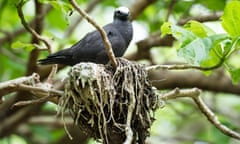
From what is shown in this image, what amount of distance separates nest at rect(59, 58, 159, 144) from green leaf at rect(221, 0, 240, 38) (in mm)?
540

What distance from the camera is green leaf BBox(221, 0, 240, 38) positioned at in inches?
86.1

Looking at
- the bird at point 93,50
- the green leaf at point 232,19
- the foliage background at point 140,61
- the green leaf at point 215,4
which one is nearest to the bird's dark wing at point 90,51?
the bird at point 93,50

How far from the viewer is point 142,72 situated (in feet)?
8.52

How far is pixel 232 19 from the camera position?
2.20m

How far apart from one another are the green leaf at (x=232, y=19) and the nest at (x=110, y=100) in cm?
54

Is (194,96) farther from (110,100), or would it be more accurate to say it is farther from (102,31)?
(102,31)

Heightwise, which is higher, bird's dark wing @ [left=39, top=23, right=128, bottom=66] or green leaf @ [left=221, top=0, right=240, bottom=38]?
green leaf @ [left=221, top=0, right=240, bottom=38]

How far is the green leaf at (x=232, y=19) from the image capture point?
86.1 inches

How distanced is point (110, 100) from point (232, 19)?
2.10 ft

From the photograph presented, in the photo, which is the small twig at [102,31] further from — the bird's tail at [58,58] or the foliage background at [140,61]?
the foliage background at [140,61]

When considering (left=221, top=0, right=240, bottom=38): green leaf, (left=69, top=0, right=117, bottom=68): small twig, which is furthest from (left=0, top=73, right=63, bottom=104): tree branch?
(left=221, top=0, right=240, bottom=38): green leaf

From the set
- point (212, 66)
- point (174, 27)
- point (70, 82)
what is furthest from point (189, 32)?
point (70, 82)

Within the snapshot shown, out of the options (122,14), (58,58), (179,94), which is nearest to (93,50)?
(58,58)

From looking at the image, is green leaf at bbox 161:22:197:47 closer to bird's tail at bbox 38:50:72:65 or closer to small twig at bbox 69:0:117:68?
small twig at bbox 69:0:117:68
